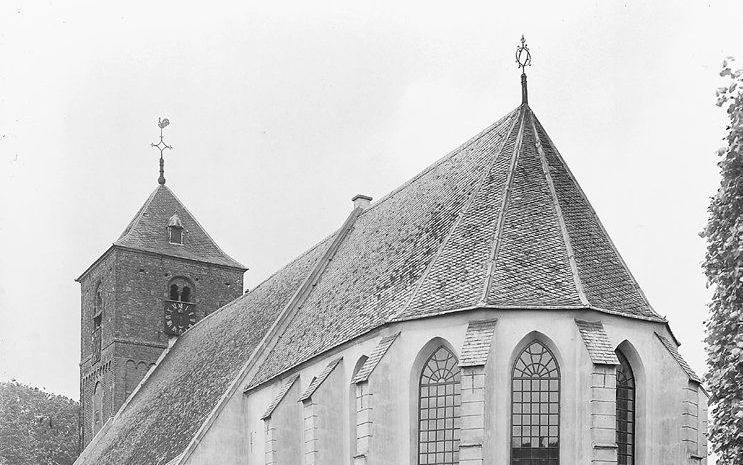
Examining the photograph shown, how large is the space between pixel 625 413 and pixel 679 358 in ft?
6.87

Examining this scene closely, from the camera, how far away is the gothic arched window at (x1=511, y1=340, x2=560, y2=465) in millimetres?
29750

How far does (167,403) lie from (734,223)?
2725cm

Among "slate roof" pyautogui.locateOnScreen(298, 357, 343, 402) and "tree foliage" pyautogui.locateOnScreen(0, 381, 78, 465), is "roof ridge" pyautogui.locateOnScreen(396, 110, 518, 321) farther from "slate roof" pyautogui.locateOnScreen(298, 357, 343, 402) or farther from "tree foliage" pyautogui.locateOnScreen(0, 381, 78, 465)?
"tree foliage" pyautogui.locateOnScreen(0, 381, 78, 465)

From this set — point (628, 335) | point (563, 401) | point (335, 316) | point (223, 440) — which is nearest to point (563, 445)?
point (563, 401)

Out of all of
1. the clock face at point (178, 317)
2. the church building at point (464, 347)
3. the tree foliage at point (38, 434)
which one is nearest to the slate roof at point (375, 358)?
the church building at point (464, 347)

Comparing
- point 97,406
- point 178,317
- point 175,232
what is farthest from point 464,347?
point 97,406

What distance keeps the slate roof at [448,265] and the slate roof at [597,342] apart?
1.57 feet

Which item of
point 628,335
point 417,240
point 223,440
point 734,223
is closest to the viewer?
point 734,223

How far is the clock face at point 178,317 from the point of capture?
60.9 metres

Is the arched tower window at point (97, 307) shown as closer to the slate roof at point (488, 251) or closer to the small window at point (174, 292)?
the small window at point (174, 292)

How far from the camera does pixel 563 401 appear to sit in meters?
29.9

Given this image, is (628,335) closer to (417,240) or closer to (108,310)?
(417,240)

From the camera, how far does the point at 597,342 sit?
29719mm

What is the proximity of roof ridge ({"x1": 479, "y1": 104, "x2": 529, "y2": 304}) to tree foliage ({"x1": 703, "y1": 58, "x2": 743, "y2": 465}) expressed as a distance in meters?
5.29
